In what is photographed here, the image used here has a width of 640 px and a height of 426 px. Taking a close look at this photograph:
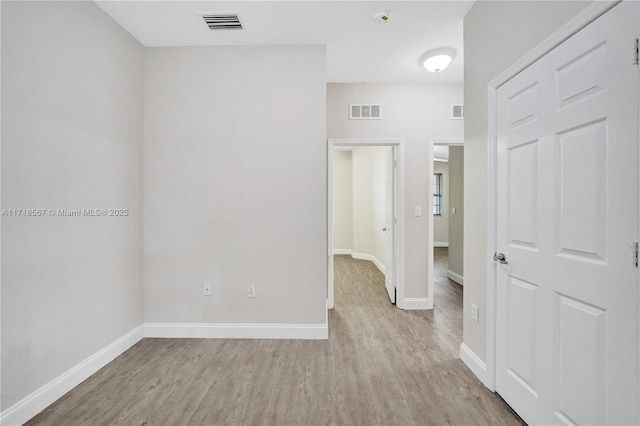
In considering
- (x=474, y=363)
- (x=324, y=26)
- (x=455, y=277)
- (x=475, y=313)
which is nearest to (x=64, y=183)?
(x=324, y=26)

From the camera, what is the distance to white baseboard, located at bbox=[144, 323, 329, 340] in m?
2.72

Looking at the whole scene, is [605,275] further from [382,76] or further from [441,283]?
[441,283]

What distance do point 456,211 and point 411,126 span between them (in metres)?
2.04

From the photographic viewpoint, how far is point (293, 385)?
1.99 m

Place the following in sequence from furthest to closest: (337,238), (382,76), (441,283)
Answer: (337,238), (441,283), (382,76)

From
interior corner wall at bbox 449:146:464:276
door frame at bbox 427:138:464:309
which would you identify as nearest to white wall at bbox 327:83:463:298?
door frame at bbox 427:138:464:309

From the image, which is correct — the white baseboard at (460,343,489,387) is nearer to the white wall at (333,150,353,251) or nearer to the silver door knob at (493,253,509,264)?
the silver door knob at (493,253,509,264)

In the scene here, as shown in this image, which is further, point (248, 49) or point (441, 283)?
point (441, 283)

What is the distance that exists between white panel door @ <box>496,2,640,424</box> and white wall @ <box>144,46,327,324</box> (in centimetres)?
157

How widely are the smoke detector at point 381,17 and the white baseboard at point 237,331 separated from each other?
2711mm

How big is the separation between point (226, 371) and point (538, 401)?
201 cm

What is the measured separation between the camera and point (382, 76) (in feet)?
Answer: 10.9

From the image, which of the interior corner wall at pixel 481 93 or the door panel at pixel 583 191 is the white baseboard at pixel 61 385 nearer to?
the interior corner wall at pixel 481 93

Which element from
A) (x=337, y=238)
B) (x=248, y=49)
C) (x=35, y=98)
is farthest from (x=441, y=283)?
(x=35, y=98)
